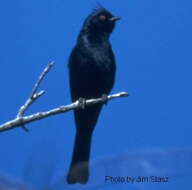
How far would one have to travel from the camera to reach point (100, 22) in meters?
3.76

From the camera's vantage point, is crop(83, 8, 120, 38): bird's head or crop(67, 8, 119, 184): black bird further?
crop(83, 8, 120, 38): bird's head

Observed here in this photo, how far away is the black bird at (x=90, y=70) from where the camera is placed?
349 centimetres

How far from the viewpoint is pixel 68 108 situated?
5.67 ft

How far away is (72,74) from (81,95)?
0.70ft

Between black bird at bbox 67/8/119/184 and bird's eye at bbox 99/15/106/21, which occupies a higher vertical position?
bird's eye at bbox 99/15/106/21

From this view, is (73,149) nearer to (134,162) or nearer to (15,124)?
(15,124)

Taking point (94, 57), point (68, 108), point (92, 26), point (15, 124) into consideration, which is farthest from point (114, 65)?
point (15, 124)

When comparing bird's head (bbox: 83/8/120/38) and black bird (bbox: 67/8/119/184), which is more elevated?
bird's head (bbox: 83/8/120/38)

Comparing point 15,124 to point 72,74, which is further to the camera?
point 72,74

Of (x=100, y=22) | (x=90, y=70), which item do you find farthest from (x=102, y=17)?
(x=90, y=70)

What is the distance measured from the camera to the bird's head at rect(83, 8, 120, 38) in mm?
3730

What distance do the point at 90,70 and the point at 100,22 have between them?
0.50 metres

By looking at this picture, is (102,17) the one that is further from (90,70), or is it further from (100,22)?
(90,70)

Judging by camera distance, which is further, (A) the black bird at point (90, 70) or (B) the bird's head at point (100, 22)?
(B) the bird's head at point (100, 22)
